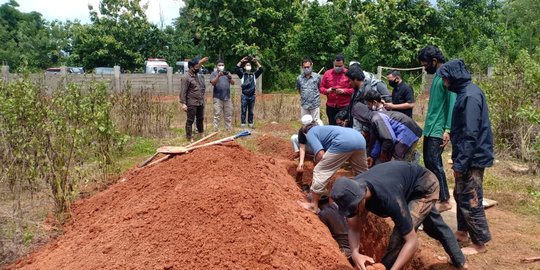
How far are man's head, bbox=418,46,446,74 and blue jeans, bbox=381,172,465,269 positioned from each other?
152 cm

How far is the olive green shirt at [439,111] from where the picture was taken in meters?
4.91

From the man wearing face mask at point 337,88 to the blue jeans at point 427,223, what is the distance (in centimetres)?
348

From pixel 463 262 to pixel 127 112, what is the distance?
24.3ft

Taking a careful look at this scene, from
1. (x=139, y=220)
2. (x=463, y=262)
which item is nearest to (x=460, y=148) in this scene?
(x=463, y=262)

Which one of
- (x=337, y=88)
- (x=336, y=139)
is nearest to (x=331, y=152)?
(x=336, y=139)

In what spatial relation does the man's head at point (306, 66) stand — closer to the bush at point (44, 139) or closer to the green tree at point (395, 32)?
the bush at point (44, 139)

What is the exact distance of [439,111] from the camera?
494cm

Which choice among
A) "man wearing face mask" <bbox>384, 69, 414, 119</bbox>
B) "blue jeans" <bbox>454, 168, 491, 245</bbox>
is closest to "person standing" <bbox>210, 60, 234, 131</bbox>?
"man wearing face mask" <bbox>384, 69, 414, 119</bbox>

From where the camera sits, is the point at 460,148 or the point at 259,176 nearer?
the point at 460,148

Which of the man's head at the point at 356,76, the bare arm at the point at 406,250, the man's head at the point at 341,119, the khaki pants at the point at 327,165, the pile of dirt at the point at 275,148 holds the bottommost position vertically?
the pile of dirt at the point at 275,148

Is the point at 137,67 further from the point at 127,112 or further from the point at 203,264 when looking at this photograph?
the point at 203,264

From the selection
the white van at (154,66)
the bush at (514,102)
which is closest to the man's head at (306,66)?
the bush at (514,102)

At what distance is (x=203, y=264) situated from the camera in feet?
10.2

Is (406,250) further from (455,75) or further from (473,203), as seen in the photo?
(455,75)
